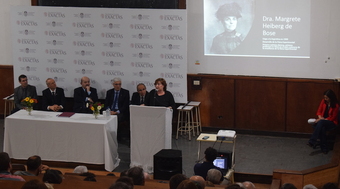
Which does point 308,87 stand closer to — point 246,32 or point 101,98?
point 246,32

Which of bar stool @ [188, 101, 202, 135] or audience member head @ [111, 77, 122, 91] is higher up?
audience member head @ [111, 77, 122, 91]

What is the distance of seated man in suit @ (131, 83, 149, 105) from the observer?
8969 mm

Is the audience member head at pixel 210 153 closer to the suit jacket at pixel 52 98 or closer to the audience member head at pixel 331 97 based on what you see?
the audience member head at pixel 331 97

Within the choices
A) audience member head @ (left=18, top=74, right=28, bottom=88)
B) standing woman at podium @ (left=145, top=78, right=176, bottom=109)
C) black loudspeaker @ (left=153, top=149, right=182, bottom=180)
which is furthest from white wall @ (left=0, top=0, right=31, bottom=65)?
black loudspeaker @ (left=153, top=149, right=182, bottom=180)

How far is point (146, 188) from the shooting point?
4.59 m

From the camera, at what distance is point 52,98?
9.40m

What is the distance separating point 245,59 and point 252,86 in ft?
1.68

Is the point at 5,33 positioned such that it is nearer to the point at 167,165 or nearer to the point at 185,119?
the point at 185,119

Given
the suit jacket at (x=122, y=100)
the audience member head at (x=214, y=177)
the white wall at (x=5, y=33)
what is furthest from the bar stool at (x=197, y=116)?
the white wall at (x=5, y=33)

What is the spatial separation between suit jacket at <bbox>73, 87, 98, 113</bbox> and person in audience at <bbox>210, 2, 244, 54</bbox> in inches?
95.5

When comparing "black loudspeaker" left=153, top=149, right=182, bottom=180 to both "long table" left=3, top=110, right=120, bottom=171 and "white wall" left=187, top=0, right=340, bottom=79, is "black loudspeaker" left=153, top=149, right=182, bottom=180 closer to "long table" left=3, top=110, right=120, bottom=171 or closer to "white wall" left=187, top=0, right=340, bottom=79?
"long table" left=3, top=110, right=120, bottom=171

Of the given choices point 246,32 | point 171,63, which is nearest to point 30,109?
point 171,63

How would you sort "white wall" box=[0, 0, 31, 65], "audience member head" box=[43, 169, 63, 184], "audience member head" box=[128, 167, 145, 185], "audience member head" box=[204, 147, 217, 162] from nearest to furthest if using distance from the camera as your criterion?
1. "audience member head" box=[43, 169, 63, 184]
2. "audience member head" box=[128, 167, 145, 185]
3. "audience member head" box=[204, 147, 217, 162]
4. "white wall" box=[0, 0, 31, 65]

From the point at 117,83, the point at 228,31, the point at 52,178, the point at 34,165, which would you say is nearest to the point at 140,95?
the point at 117,83
